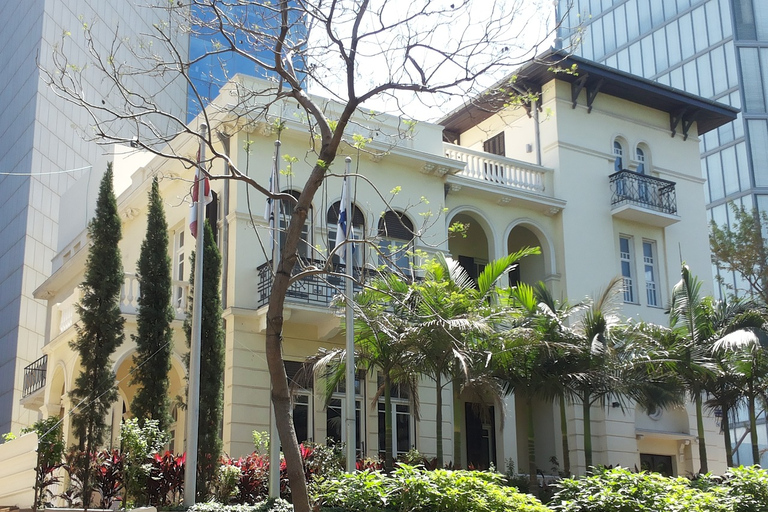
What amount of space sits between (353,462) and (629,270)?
13.4 metres

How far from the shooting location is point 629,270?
26844 millimetres

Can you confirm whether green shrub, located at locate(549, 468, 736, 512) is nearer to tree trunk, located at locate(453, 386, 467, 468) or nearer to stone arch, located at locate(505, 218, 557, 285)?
tree trunk, located at locate(453, 386, 467, 468)

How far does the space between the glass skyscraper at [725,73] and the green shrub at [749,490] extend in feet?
107

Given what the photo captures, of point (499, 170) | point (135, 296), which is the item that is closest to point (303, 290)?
point (135, 296)

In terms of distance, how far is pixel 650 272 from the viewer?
2727 centimetres

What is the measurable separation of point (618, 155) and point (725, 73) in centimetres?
2590

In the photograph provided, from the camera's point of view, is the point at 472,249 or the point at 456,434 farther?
the point at 472,249

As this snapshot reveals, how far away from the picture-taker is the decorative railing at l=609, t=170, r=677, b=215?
2647 cm

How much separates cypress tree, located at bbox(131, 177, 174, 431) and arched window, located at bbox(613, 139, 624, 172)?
46.1 feet

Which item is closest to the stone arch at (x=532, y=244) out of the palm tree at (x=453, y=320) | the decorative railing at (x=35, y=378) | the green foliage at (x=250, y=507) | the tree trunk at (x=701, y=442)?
the tree trunk at (x=701, y=442)

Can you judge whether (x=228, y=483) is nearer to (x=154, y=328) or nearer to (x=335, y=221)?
(x=154, y=328)

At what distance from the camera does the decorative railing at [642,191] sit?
26469mm

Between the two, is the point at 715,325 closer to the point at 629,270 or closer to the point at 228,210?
the point at 629,270

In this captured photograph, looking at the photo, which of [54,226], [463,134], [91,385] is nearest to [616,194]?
[463,134]
